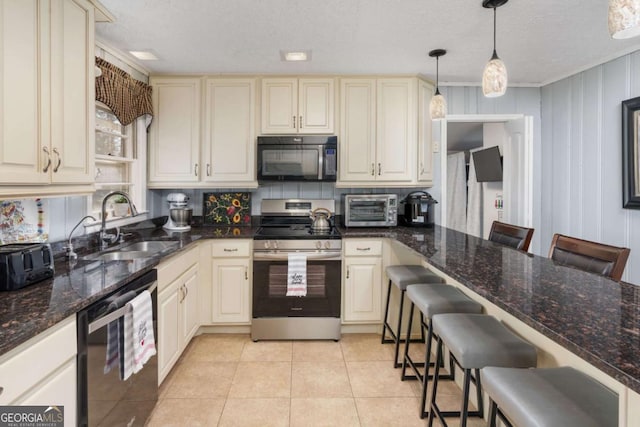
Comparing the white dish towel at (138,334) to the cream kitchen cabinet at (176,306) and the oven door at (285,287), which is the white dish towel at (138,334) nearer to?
the cream kitchen cabinet at (176,306)

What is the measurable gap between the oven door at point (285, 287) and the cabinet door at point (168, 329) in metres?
0.68

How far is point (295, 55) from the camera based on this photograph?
2.75m

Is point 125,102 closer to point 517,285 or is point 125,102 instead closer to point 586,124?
point 517,285

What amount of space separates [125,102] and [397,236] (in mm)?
2354

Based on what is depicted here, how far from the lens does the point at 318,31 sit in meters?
2.32

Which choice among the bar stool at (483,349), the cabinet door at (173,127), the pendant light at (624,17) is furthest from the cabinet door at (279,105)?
the pendant light at (624,17)

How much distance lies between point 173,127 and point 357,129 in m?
1.68

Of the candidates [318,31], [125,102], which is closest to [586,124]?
[318,31]

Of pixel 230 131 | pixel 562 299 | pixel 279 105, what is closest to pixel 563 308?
pixel 562 299

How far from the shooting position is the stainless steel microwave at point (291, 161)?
3.14m

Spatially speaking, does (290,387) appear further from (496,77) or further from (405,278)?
(496,77)

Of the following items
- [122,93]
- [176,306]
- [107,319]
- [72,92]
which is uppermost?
[122,93]

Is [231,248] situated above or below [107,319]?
above

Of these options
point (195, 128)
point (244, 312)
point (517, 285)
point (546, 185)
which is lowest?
point (244, 312)
